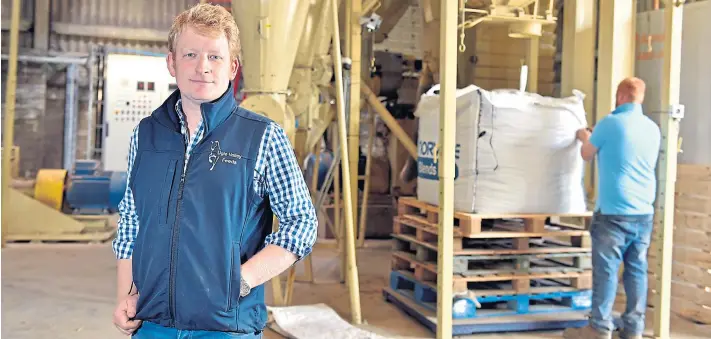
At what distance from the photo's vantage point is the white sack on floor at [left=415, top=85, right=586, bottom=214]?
16.6 ft

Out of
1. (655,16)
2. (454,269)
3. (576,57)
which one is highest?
(655,16)

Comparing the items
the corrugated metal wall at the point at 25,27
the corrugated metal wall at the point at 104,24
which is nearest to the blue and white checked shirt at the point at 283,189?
the corrugated metal wall at the point at 104,24

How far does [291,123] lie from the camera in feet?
17.0

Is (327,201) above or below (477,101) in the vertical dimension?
below

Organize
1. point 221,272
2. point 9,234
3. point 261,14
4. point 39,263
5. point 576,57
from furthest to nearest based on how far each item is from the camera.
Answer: point 9,234 → point 39,263 → point 576,57 → point 261,14 → point 221,272

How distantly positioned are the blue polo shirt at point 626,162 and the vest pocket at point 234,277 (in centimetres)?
359

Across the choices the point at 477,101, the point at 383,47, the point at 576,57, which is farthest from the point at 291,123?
the point at 383,47

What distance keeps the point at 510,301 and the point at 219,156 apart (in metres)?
3.90

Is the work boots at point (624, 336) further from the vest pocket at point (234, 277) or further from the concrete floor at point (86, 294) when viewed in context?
the vest pocket at point (234, 277)

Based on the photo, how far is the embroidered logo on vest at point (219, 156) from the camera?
184cm

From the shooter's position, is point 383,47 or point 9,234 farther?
point 383,47

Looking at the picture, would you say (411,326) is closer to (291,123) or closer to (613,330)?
(613,330)

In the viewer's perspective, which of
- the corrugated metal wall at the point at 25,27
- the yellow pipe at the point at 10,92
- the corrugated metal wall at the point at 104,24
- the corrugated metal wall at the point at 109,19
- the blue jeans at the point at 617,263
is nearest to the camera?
the blue jeans at the point at 617,263

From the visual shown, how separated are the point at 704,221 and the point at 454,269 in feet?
7.24
